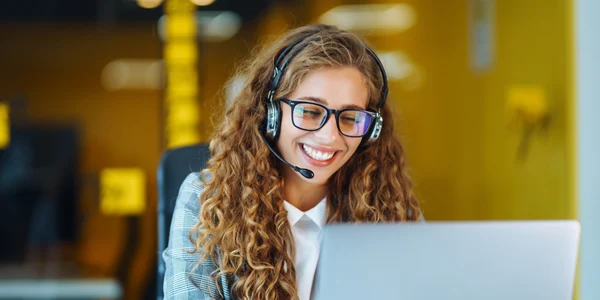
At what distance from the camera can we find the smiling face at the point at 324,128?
1304 millimetres

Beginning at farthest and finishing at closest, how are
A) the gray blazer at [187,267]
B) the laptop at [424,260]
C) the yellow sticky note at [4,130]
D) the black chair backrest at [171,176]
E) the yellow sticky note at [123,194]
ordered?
the yellow sticky note at [4,130] → the yellow sticky note at [123,194] → the black chair backrest at [171,176] → the gray blazer at [187,267] → the laptop at [424,260]

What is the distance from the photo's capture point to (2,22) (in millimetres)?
6895

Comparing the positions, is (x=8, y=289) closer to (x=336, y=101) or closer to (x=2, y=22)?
(x=2, y=22)

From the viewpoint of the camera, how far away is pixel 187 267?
4.27 ft

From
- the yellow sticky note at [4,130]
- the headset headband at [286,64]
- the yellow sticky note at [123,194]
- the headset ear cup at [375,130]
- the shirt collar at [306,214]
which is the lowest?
the yellow sticky note at [123,194]

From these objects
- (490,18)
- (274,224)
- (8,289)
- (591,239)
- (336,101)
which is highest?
(490,18)

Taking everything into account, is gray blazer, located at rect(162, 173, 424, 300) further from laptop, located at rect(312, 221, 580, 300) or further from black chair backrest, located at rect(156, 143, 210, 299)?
laptop, located at rect(312, 221, 580, 300)

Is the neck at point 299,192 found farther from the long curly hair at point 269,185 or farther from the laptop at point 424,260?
the laptop at point 424,260

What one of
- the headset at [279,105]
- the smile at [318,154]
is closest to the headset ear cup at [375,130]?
the headset at [279,105]

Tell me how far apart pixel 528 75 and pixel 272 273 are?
6.08 ft

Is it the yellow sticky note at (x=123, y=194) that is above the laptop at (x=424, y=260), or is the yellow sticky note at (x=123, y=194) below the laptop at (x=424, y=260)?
below

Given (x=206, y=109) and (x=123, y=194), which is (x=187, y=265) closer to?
(x=206, y=109)

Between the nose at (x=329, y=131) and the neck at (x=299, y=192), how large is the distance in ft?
0.50

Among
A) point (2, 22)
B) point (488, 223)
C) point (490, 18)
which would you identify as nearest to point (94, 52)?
point (2, 22)
